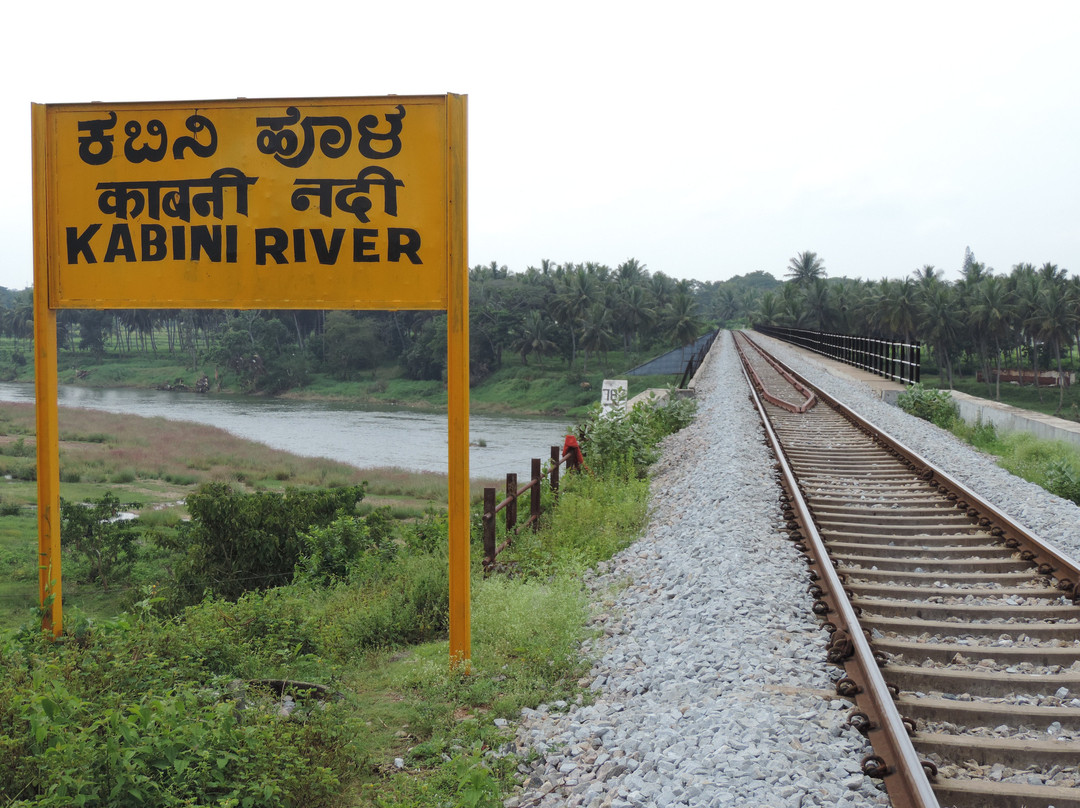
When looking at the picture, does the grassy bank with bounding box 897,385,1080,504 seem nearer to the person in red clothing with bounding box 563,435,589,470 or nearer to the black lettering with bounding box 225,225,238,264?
the person in red clothing with bounding box 563,435,589,470

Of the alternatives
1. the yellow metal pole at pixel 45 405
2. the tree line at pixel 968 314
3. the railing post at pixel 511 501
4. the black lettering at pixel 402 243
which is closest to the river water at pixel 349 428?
the railing post at pixel 511 501

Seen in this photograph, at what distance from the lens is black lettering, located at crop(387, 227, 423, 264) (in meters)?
4.94

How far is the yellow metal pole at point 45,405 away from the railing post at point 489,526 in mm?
3362

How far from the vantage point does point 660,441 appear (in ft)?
48.9

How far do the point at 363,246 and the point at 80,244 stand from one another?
5.99 feet

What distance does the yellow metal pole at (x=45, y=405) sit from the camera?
17.0 feet

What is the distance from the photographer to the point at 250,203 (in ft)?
16.6

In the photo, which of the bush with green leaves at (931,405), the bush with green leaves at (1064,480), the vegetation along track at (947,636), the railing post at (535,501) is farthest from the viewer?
the bush with green leaves at (931,405)

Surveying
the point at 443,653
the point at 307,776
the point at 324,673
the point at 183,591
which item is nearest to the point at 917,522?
the point at 443,653

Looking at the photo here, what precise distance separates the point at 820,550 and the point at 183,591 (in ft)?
25.8

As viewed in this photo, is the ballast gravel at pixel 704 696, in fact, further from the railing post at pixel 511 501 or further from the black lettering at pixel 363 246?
the black lettering at pixel 363 246

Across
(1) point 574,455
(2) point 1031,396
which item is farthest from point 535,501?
(2) point 1031,396

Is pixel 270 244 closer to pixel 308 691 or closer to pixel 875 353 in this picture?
pixel 308 691

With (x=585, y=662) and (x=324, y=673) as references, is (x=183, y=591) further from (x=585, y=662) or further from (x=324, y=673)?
(x=585, y=662)
